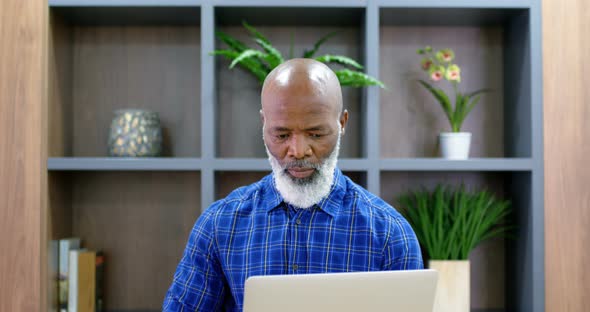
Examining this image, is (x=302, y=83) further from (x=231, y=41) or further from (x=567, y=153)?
(x=567, y=153)

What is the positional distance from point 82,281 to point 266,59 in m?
1.09

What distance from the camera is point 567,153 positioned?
223 centimetres

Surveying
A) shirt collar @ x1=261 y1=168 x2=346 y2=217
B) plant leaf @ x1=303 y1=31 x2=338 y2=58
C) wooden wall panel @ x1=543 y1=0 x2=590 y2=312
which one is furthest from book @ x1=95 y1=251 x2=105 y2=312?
wooden wall panel @ x1=543 y1=0 x2=590 y2=312

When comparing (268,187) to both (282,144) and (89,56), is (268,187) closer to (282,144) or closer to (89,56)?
(282,144)

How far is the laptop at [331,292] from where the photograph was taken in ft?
3.11

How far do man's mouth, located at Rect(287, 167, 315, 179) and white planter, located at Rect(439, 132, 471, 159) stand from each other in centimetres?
123

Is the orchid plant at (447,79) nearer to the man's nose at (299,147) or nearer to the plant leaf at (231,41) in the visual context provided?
the plant leaf at (231,41)

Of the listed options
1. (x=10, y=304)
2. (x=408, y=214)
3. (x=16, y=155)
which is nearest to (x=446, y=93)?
(x=408, y=214)

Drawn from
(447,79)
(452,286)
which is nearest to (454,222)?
(452,286)

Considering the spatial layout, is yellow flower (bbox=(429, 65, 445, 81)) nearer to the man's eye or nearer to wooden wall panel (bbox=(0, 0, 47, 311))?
the man's eye

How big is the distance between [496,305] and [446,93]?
91 cm

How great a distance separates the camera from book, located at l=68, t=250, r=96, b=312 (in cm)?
232

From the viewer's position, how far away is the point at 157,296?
8.41 feet

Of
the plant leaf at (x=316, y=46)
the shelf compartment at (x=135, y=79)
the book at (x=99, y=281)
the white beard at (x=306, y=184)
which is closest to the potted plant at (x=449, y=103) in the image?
the plant leaf at (x=316, y=46)
